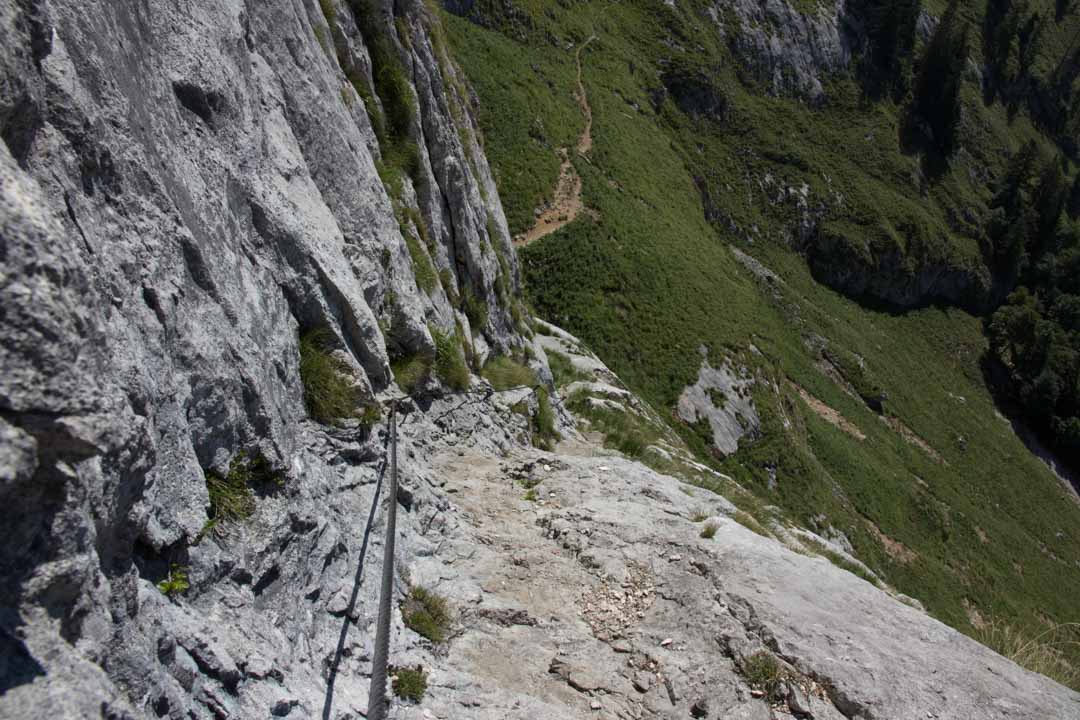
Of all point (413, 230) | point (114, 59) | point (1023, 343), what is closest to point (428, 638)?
point (114, 59)

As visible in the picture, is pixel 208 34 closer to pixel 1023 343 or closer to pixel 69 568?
pixel 69 568

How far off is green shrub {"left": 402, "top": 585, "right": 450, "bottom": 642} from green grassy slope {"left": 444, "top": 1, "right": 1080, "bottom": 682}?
31575mm

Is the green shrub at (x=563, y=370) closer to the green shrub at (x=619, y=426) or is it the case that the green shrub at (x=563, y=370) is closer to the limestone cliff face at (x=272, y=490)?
the green shrub at (x=619, y=426)

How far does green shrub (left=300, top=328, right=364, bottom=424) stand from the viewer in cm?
763

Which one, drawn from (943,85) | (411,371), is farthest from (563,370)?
(943,85)

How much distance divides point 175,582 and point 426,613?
10.0ft

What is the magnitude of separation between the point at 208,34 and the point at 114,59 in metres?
2.71

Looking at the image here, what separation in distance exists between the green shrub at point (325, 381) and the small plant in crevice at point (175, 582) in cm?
336

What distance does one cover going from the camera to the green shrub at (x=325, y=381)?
7629mm

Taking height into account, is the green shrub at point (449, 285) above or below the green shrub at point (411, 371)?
above

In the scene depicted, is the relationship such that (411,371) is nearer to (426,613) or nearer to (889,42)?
(426,613)

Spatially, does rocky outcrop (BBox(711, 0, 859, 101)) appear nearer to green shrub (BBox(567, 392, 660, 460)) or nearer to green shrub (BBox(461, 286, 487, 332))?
green shrub (BBox(567, 392, 660, 460))

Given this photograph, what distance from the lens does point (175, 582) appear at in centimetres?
420

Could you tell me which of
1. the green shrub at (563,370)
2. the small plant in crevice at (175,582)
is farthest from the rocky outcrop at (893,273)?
the small plant in crevice at (175,582)
